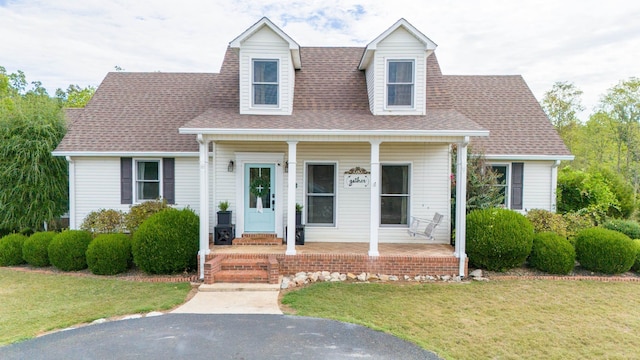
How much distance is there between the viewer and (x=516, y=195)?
11.2 m

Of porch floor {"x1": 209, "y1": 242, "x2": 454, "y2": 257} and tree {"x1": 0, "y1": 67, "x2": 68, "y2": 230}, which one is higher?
tree {"x1": 0, "y1": 67, "x2": 68, "y2": 230}

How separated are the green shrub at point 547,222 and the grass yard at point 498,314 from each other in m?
1.70

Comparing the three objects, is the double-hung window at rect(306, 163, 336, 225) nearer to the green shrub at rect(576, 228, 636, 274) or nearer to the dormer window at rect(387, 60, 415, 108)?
the dormer window at rect(387, 60, 415, 108)

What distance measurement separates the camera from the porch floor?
29.5ft

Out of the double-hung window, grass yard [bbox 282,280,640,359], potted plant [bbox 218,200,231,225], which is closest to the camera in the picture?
grass yard [bbox 282,280,640,359]

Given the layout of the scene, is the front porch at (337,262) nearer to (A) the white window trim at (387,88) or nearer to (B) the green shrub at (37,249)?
(A) the white window trim at (387,88)

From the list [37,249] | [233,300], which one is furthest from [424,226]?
[37,249]

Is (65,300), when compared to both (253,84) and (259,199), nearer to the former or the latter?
(259,199)

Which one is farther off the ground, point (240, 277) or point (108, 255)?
point (108, 255)

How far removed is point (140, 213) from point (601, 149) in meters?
29.9

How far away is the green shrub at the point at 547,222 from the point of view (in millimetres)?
9859

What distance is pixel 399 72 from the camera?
409 inches

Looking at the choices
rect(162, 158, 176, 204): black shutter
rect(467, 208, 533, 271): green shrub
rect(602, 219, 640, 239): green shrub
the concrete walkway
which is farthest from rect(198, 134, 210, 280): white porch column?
rect(602, 219, 640, 239): green shrub

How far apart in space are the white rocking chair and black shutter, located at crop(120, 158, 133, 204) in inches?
336
